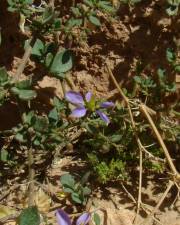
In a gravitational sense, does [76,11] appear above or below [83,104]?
above

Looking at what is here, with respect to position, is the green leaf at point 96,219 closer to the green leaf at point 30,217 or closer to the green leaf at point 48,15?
the green leaf at point 30,217

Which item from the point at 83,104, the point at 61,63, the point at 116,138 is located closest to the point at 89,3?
A: the point at 61,63

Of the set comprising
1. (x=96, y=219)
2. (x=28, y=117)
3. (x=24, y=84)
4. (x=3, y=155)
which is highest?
(x=24, y=84)

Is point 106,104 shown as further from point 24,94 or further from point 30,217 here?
point 30,217

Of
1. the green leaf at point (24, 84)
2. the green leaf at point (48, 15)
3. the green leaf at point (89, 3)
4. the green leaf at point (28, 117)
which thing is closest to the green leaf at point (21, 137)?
the green leaf at point (28, 117)

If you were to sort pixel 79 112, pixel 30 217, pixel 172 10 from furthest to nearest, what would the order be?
pixel 172 10
pixel 79 112
pixel 30 217

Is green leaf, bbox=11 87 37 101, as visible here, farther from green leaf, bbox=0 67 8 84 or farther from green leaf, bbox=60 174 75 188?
green leaf, bbox=60 174 75 188
